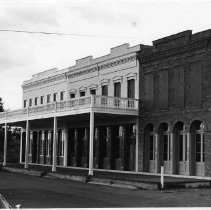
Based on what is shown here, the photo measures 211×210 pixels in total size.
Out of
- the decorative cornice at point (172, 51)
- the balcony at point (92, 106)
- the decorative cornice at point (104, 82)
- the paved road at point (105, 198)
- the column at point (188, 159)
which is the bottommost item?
the paved road at point (105, 198)

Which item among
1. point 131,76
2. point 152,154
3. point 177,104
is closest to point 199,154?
point 177,104

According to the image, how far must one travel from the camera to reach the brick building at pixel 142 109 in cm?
2522

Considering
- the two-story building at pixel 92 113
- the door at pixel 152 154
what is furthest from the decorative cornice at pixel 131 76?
the door at pixel 152 154

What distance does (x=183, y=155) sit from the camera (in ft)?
85.0

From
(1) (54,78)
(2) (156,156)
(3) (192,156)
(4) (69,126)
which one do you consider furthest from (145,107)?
(1) (54,78)

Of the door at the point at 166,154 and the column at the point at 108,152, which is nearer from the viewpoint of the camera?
the door at the point at 166,154

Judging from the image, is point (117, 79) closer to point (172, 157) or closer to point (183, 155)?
point (172, 157)

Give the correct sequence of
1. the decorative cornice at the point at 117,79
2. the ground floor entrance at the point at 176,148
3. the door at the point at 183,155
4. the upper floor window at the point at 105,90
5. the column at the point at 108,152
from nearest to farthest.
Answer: the ground floor entrance at the point at 176,148
the door at the point at 183,155
the decorative cornice at the point at 117,79
the column at the point at 108,152
the upper floor window at the point at 105,90

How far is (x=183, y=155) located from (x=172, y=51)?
5.70m

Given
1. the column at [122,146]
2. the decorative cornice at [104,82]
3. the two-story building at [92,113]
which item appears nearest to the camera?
the two-story building at [92,113]

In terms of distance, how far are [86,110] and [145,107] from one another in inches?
148

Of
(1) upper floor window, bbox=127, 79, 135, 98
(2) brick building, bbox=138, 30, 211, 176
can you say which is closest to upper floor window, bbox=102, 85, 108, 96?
(1) upper floor window, bbox=127, 79, 135, 98

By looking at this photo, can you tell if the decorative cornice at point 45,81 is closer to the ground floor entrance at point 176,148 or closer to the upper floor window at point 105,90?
the upper floor window at point 105,90

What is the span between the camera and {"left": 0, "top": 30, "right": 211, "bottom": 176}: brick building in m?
25.2
